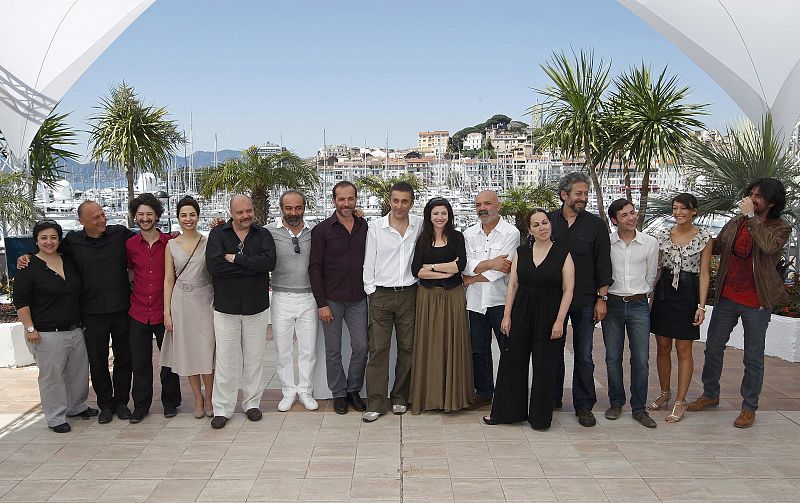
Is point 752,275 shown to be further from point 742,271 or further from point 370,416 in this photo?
point 370,416

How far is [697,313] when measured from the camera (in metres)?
4.61

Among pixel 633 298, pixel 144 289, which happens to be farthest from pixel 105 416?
pixel 633 298

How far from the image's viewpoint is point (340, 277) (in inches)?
191

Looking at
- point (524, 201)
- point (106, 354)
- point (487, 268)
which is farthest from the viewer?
point (524, 201)

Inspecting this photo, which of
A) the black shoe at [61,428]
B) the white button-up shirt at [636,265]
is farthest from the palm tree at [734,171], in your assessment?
the black shoe at [61,428]

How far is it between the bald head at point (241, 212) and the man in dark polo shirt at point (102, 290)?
78cm

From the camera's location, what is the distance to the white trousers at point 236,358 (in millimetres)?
4754

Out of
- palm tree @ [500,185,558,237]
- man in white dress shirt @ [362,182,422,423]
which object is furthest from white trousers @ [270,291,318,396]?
palm tree @ [500,185,558,237]

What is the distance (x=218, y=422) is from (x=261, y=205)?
12.4 m

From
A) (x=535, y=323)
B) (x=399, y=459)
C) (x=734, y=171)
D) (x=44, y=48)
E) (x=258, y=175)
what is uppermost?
(x=44, y=48)

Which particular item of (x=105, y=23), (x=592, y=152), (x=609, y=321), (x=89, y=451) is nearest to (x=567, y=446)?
(x=609, y=321)

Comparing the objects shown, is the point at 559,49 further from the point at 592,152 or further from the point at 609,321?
the point at 609,321

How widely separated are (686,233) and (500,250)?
3.92 ft

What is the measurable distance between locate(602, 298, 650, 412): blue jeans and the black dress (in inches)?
16.2
